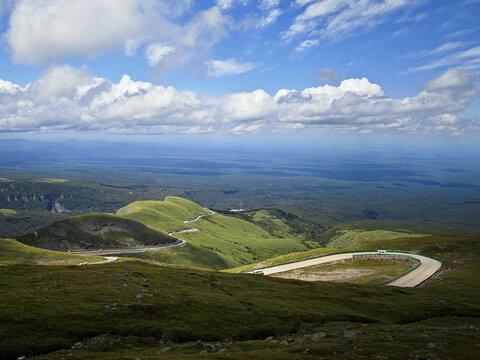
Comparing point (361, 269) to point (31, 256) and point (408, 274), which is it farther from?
point (31, 256)

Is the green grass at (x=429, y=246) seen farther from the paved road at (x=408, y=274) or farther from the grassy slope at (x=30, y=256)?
the grassy slope at (x=30, y=256)

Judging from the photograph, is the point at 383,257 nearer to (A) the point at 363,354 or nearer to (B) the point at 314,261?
(B) the point at 314,261

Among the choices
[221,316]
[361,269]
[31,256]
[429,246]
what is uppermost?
[221,316]

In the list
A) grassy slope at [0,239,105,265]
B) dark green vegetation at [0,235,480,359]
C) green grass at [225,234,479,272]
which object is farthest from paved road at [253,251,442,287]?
grassy slope at [0,239,105,265]

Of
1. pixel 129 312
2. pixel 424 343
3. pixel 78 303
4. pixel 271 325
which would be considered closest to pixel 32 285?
pixel 78 303

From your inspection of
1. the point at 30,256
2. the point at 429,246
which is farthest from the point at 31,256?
the point at 429,246

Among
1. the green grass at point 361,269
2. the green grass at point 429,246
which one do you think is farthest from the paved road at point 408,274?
the green grass at point 429,246
